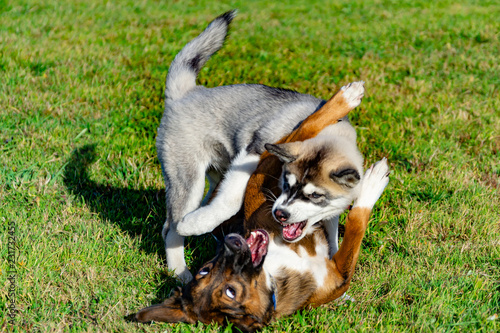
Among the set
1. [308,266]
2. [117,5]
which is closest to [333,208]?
[308,266]

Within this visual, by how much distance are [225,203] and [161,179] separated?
1.25 m

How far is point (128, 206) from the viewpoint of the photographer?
4184mm

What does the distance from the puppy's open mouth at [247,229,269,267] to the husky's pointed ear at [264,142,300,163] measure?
540mm

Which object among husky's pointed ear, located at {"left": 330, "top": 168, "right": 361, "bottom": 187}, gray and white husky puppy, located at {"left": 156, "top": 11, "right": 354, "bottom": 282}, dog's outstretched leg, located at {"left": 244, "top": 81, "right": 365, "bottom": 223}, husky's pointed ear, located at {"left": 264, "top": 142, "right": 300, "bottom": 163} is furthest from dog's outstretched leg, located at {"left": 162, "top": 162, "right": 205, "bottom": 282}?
husky's pointed ear, located at {"left": 330, "top": 168, "right": 361, "bottom": 187}

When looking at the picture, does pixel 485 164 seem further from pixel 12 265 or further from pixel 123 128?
pixel 12 265

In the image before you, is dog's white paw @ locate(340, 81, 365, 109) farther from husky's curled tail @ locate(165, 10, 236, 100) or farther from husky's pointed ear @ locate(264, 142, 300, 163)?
husky's curled tail @ locate(165, 10, 236, 100)

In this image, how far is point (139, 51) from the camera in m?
6.96

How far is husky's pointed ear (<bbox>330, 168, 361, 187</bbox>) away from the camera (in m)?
2.96

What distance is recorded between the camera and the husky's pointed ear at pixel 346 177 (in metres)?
2.96

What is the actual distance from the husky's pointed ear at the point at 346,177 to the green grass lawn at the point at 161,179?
27.8 inches

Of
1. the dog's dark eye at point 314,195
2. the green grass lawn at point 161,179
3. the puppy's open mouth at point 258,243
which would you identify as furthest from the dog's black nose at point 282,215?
the green grass lawn at point 161,179

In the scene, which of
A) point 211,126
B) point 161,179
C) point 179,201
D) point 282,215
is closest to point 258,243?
point 282,215

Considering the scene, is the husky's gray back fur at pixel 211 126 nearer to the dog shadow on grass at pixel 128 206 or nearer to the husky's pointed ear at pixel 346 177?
the dog shadow on grass at pixel 128 206


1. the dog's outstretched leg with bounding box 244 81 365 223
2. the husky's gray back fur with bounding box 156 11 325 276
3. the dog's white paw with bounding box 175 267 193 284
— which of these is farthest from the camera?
the husky's gray back fur with bounding box 156 11 325 276
